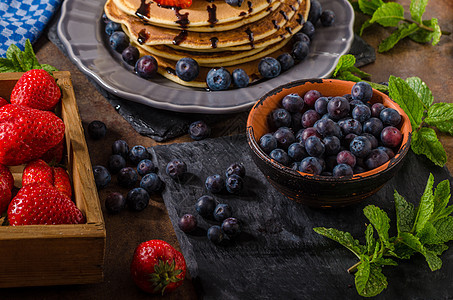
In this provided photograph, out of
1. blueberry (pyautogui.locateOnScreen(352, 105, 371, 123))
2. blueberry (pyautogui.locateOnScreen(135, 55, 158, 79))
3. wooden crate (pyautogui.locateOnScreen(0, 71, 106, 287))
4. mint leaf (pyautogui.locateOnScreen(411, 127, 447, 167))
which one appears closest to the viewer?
wooden crate (pyautogui.locateOnScreen(0, 71, 106, 287))

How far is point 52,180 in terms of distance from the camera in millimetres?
1353

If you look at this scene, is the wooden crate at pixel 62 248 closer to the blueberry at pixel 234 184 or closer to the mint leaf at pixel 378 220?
the blueberry at pixel 234 184

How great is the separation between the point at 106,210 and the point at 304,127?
0.65 metres

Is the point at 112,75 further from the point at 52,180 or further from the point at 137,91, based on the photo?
the point at 52,180

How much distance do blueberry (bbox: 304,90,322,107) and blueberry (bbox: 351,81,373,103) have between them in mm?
109

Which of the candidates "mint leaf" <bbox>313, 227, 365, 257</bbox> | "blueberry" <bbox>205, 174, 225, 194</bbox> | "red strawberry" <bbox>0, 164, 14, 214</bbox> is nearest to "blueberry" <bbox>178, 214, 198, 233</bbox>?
"blueberry" <bbox>205, 174, 225, 194</bbox>

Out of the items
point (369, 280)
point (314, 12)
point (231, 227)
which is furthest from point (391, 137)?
point (314, 12)

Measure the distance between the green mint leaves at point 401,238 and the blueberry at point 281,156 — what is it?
7.8 inches

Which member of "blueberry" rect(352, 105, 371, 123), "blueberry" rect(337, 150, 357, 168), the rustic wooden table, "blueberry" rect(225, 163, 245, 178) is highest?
"blueberry" rect(352, 105, 371, 123)

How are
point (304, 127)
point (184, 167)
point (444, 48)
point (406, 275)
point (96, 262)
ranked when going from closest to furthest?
point (96, 262)
point (406, 275)
point (304, 127)
point (184, 167)
point (444, 48)

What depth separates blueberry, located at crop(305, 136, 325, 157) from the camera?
4.48 feet

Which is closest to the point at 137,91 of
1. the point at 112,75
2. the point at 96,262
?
the point at 112,75

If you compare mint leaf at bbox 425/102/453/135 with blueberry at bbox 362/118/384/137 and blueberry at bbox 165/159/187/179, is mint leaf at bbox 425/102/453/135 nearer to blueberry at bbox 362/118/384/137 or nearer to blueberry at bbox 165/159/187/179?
blueberry at bbox 362/118/384/137

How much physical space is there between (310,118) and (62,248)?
767mm
